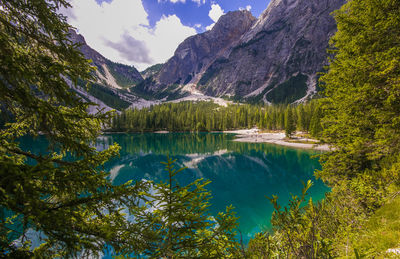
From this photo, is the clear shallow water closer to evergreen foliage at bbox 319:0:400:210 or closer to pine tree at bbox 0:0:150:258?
evergreen foliage at bbox 319:0:400:210

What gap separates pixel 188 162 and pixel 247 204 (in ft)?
70.8

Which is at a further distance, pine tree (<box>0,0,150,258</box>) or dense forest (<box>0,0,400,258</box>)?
dense forest (<box>0,0,400,258</box>)

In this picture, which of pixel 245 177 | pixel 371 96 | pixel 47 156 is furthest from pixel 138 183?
pixel 245 177

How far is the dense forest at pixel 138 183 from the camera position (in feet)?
7.23

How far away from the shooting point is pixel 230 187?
2270 cm

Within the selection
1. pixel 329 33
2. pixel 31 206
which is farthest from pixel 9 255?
pixel 329 33

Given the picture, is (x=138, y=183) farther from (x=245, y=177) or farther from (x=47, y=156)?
→ (x=245, y=177)

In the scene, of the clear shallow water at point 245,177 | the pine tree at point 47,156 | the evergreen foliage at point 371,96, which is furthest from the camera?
the clear shallow water at point 245,177

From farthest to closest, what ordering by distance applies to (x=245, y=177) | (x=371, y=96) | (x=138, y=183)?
(x=245, y=177) → (x=371, y=96) → (x=138, y=183)

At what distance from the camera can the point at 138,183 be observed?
2869 millimetres

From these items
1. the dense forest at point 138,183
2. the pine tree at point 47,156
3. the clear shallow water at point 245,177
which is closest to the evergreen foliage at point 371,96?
the dense forest at point 138,183

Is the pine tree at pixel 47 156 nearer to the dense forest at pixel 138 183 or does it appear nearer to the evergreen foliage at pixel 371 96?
the dense forest at pixel 138 183

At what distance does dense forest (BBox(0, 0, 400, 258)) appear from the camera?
2203 millimetres

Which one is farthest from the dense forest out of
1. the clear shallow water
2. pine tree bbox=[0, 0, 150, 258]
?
the clear shallow water
